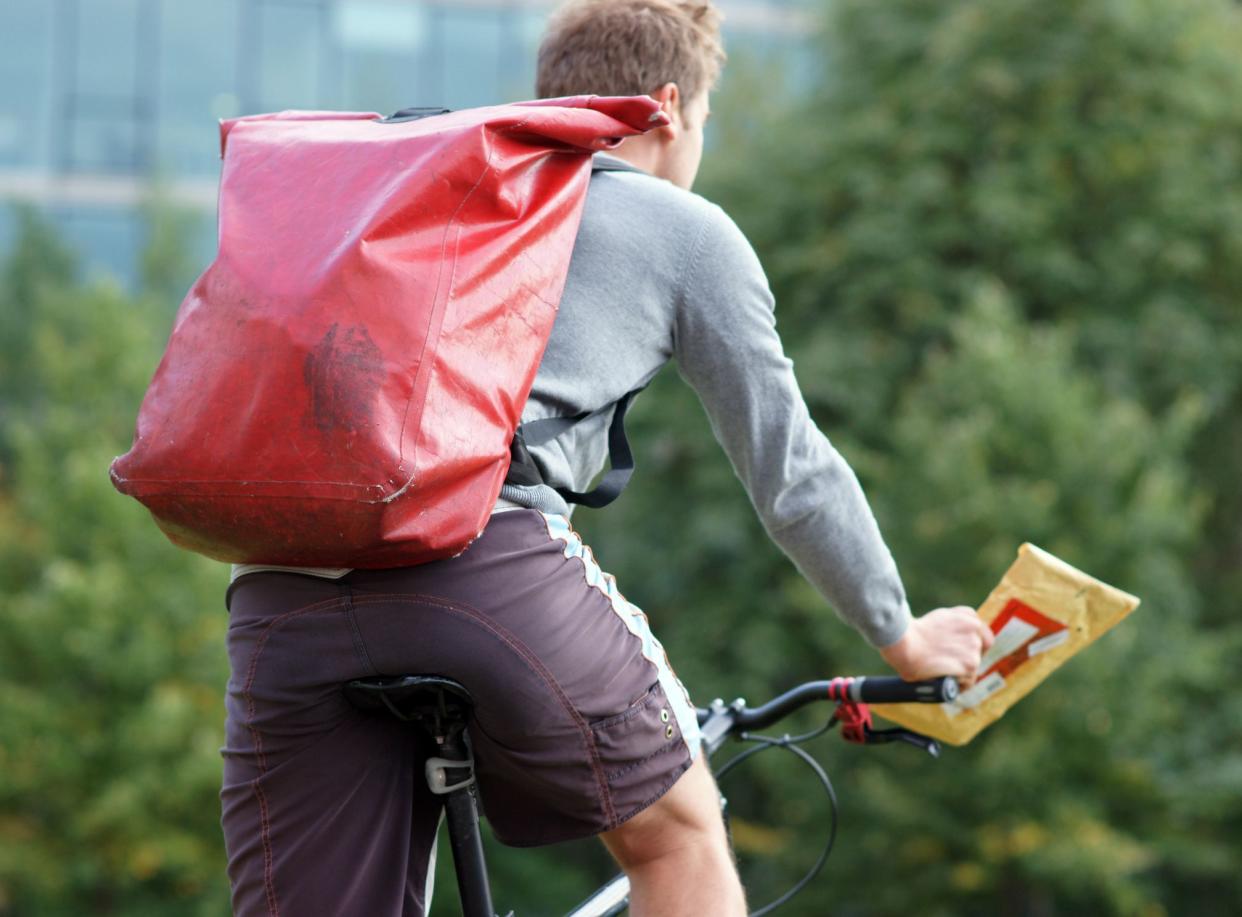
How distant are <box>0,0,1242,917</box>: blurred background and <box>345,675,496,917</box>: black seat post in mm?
10117

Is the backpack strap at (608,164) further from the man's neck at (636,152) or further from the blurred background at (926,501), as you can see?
the blurred background at (926,501)

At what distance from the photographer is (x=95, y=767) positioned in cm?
1622

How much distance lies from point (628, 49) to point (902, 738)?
1335 millimetres

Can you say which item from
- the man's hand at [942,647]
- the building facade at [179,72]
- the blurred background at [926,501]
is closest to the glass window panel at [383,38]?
the building facade at [179,72]

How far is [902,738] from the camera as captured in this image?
2.91m

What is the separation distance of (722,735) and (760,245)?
1235 centimetres

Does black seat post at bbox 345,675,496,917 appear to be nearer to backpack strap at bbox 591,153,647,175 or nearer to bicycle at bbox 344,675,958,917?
bicycle at bbox 344,675,958,917

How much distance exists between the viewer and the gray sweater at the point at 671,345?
216cm

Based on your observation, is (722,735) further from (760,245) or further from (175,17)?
(175,17)

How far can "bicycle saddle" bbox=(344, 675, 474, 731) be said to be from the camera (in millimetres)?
2051

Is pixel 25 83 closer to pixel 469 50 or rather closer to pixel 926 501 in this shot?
pixel 469 50

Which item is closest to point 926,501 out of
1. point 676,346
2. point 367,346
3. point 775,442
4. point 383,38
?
point 775,442

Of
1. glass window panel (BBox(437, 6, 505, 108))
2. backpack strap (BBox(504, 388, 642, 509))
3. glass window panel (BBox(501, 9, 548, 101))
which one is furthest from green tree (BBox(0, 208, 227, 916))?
backpack strap (BBox(504, 388, 642, 509))

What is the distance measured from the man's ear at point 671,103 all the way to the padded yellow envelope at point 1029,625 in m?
0.89
